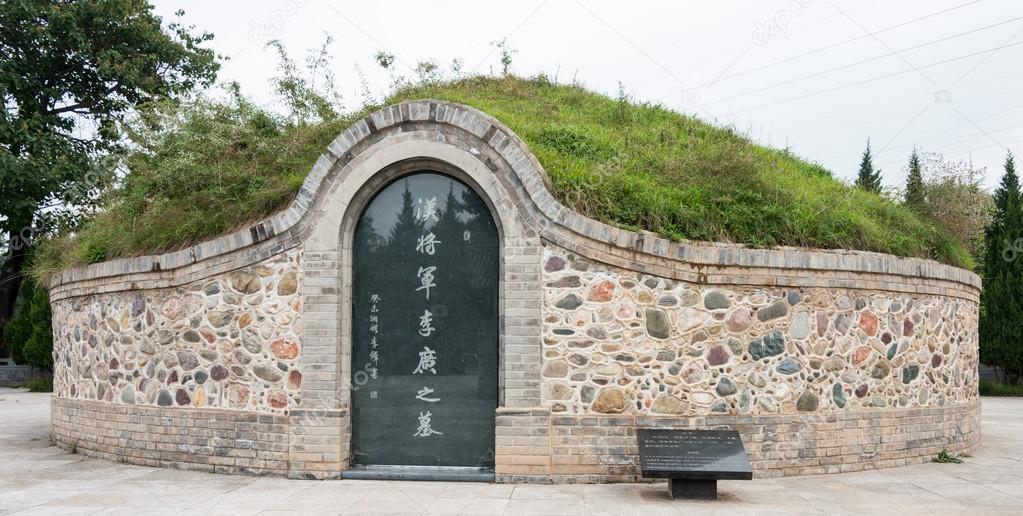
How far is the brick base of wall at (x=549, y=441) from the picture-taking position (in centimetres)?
841

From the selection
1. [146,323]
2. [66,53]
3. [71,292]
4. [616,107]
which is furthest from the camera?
[66,53]

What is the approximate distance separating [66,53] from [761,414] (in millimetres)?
22842

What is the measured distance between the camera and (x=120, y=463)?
32.9 feet

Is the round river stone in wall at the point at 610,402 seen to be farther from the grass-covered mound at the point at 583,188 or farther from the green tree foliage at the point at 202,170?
the green tree foliage at the point at 202,170

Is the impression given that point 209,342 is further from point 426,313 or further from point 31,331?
point 31,331

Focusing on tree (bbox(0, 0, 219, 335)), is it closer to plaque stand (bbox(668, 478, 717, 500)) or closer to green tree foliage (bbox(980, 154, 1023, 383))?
plaque stand (bbox(668, 478, 717, 500))

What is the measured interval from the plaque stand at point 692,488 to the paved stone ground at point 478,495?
16 cm

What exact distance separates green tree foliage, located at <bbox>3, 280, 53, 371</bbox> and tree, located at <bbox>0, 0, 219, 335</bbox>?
240 centimetres

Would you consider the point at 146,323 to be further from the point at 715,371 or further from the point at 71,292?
the point at 715,371

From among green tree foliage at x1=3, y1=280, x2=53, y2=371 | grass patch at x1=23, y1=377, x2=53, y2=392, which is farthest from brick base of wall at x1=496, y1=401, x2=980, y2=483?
grass patch at x1=23, y1=377, x2=53, y2=392

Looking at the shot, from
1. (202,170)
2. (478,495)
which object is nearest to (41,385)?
(202,170)

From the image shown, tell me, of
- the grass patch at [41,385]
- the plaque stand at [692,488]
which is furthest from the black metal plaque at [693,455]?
the grass patch at [41,385]

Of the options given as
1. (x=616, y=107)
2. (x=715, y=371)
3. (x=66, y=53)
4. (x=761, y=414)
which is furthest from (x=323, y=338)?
(x=66, y=53)

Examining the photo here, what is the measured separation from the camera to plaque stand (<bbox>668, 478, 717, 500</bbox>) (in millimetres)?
7734
